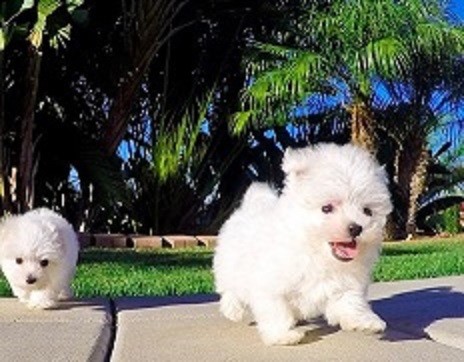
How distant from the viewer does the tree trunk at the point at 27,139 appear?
44.4 feet

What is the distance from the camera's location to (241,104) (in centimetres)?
1723

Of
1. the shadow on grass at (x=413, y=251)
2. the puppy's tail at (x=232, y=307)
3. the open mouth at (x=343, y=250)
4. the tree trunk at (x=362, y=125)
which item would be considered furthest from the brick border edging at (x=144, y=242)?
the open mouth at (x=343, y=250)

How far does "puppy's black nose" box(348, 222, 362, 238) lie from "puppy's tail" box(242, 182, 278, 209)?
2.55ft

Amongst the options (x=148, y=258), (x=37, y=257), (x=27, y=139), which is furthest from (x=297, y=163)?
(x=27, y=139)

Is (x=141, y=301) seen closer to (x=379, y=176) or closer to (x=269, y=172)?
(x=379, y=176)

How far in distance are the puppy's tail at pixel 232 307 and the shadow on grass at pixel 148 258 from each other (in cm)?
472

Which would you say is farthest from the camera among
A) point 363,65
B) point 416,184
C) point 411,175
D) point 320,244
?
point 411,175

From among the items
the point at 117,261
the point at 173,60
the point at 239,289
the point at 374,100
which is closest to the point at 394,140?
the point at 374,100

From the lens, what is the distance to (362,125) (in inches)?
661

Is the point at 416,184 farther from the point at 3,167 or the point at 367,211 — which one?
the point at 367,211

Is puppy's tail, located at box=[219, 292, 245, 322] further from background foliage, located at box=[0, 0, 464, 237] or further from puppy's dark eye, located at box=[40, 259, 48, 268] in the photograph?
background foliage, located at box=[0, 0, 464, 237]

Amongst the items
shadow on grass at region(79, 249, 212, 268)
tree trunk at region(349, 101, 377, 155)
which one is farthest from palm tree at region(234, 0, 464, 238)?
shadow on grass at region(79, 249, 212, 268)

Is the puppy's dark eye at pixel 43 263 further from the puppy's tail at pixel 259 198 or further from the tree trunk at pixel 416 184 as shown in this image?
the tree trunk at pixel 416 184

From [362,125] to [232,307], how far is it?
12.0m
